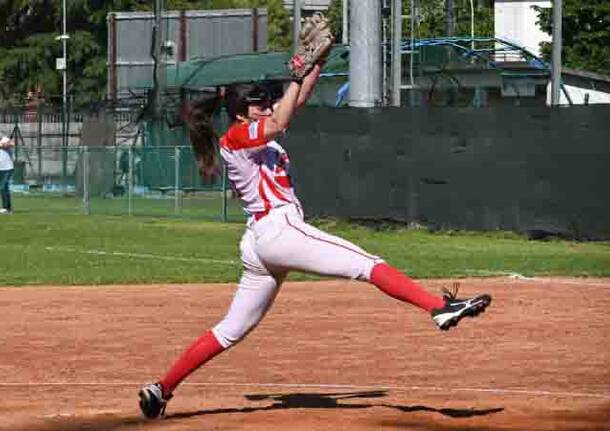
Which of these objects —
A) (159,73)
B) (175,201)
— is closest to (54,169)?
(159,73)

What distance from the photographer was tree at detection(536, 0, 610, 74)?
197 ft

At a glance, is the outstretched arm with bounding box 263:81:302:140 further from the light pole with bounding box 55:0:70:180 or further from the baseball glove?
the light pole with bounding box 55:0:70:180

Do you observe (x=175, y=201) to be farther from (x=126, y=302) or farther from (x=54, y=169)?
(x=126, y=302)

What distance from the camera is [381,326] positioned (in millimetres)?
15242

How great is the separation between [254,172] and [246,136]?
0.22 metres

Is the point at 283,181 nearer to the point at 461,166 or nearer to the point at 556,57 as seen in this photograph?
the point at 461,166

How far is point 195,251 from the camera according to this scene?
25266 millimetres

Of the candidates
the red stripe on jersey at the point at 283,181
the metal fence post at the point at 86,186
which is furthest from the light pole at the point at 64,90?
the red stripe on jersey at the point at 283,181

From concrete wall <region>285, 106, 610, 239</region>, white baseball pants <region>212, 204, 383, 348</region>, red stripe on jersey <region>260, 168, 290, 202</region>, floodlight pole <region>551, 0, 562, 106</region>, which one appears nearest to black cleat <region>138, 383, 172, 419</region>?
white baseball pants <region>212, 204, 383, 348</region>

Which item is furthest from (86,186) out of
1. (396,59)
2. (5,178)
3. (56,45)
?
(56,45)

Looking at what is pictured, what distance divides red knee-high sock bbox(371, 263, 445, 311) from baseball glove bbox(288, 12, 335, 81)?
1.14 metres

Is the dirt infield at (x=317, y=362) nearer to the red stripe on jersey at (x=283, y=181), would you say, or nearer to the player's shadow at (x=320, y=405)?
the player's shadow at (x=320, y=405)

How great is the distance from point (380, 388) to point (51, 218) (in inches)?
974

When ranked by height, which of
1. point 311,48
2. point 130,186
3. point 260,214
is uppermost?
point 311,48
